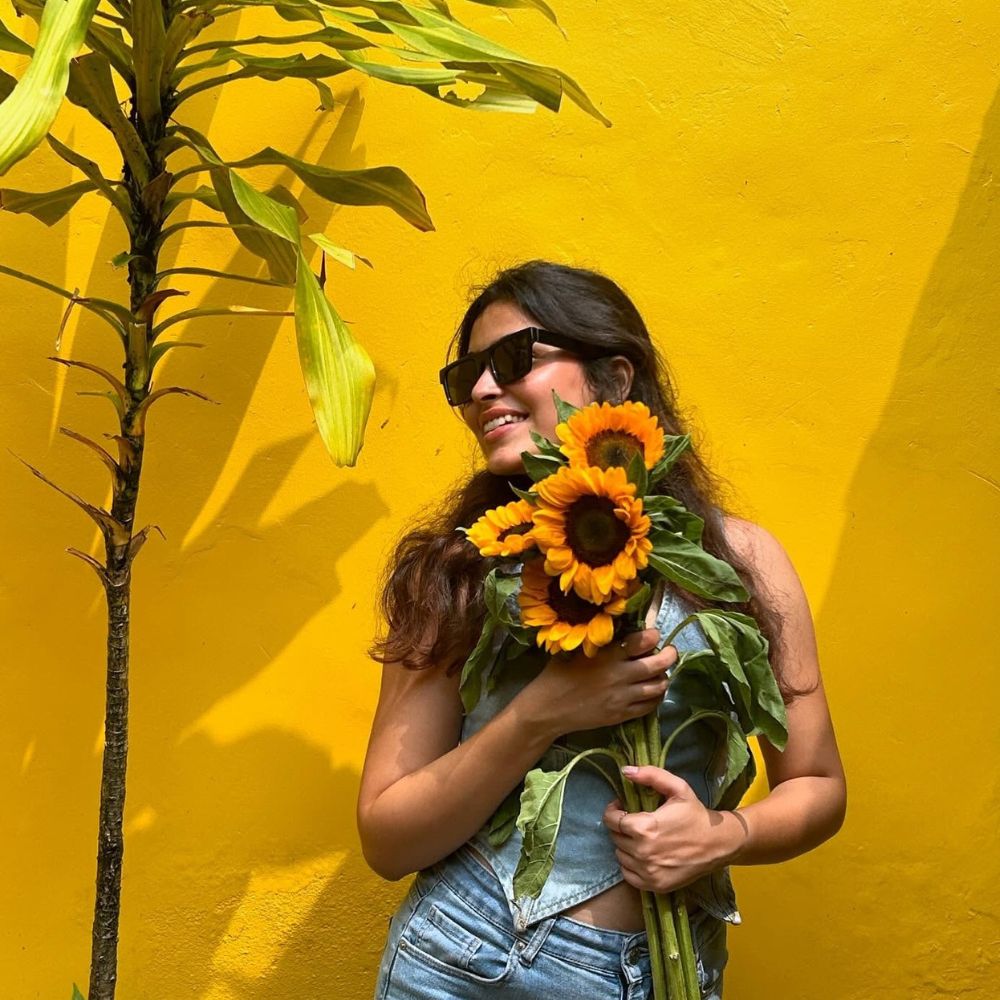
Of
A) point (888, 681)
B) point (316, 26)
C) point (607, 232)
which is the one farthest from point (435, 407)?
point (888, 681)

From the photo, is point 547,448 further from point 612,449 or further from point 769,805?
point 769,805

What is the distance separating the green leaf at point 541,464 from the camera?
1.29m

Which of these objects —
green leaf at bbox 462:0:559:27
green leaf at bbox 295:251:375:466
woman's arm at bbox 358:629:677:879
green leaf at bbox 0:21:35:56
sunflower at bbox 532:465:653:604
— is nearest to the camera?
sunflower at bbox 532:465:653:604

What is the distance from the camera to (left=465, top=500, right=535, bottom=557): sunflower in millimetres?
1263

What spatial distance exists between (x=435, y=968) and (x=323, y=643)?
2.62ft

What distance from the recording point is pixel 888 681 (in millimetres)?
2061

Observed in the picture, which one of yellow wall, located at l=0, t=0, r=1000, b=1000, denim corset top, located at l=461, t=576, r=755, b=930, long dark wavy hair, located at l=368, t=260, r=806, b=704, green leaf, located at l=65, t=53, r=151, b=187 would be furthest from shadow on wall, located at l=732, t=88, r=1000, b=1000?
green leaf, located at l=65, t=53, r=151, b=187

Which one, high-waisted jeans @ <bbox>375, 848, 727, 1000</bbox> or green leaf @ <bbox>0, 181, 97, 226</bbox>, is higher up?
green leaf @ <bbox>0, 181, 97, 226</bbox>

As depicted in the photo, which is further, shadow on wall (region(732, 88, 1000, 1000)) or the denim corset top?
shadow on wall (region(732, 88, 1000, 1000))

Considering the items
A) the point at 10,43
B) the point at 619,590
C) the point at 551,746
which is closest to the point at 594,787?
the point at 551,746

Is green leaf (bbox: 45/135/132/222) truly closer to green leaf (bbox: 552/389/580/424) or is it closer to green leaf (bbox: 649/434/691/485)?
green leaf (bbox: 552/389/580/424)

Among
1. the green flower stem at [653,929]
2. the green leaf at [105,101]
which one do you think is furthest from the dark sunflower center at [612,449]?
the green leaf at [105,101]

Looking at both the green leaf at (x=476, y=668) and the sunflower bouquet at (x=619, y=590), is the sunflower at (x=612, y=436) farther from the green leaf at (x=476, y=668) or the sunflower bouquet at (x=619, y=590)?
the green leaf at (x=476, y=668)

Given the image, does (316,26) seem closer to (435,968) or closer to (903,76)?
(903,76)
